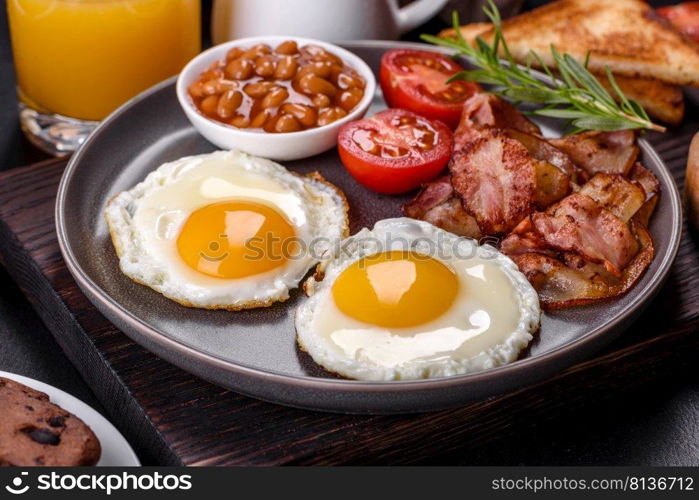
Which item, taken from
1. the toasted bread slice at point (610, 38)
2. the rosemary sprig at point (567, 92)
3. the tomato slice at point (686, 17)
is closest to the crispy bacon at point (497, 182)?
the rosemary sprig at point (567, 92)

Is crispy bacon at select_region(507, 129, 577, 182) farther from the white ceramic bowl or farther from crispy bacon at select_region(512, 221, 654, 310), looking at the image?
the white ceramic bowl

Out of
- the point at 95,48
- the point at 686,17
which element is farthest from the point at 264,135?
the point at 686,17

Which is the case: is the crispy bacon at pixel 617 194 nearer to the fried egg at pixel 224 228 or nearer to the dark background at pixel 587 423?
the dark background at pixel 587 423

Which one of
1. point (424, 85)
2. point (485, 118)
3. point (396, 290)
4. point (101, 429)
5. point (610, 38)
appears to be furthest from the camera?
point (610, 38)

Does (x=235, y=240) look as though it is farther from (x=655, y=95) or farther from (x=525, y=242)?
(x=655, y=95)

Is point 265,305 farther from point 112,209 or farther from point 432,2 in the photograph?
point 432,2

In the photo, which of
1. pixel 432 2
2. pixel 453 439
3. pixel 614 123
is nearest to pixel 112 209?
pixel 453 439

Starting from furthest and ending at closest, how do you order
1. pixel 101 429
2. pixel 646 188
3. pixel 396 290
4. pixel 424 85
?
pixel 424 85 < pixel 646 188 < pixel 396 290 < pixel 101 429
